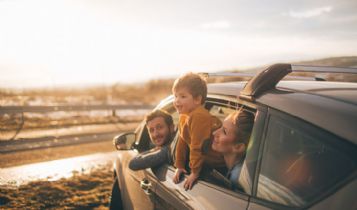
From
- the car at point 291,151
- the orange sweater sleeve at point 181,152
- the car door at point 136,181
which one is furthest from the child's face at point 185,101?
the car door at point 136,181

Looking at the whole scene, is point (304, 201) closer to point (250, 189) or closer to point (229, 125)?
point (250, 189)

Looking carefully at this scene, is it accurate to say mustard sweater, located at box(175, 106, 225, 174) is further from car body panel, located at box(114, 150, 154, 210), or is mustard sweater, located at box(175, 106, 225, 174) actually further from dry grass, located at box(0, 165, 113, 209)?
dry grass, located at box(0, 165, 113, 209)

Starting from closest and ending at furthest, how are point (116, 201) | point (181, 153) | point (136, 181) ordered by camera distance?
point (181, 153), point (136, 181), point (116, 201)

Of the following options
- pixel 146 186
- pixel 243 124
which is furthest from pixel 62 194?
pixel 243 124

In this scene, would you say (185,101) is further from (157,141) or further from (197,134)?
(157,141)

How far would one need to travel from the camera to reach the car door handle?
3.05 metres

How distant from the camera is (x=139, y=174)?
3391 mm

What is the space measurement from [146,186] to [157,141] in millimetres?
520

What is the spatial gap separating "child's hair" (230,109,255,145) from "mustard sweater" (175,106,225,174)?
1.07ft

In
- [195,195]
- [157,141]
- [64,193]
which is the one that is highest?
[157,141]

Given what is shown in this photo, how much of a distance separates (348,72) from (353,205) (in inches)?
47.9

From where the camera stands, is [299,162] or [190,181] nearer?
[299,162]

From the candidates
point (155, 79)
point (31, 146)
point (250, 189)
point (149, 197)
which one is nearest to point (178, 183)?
point (149, 197)

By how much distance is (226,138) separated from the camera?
7.76 ft
